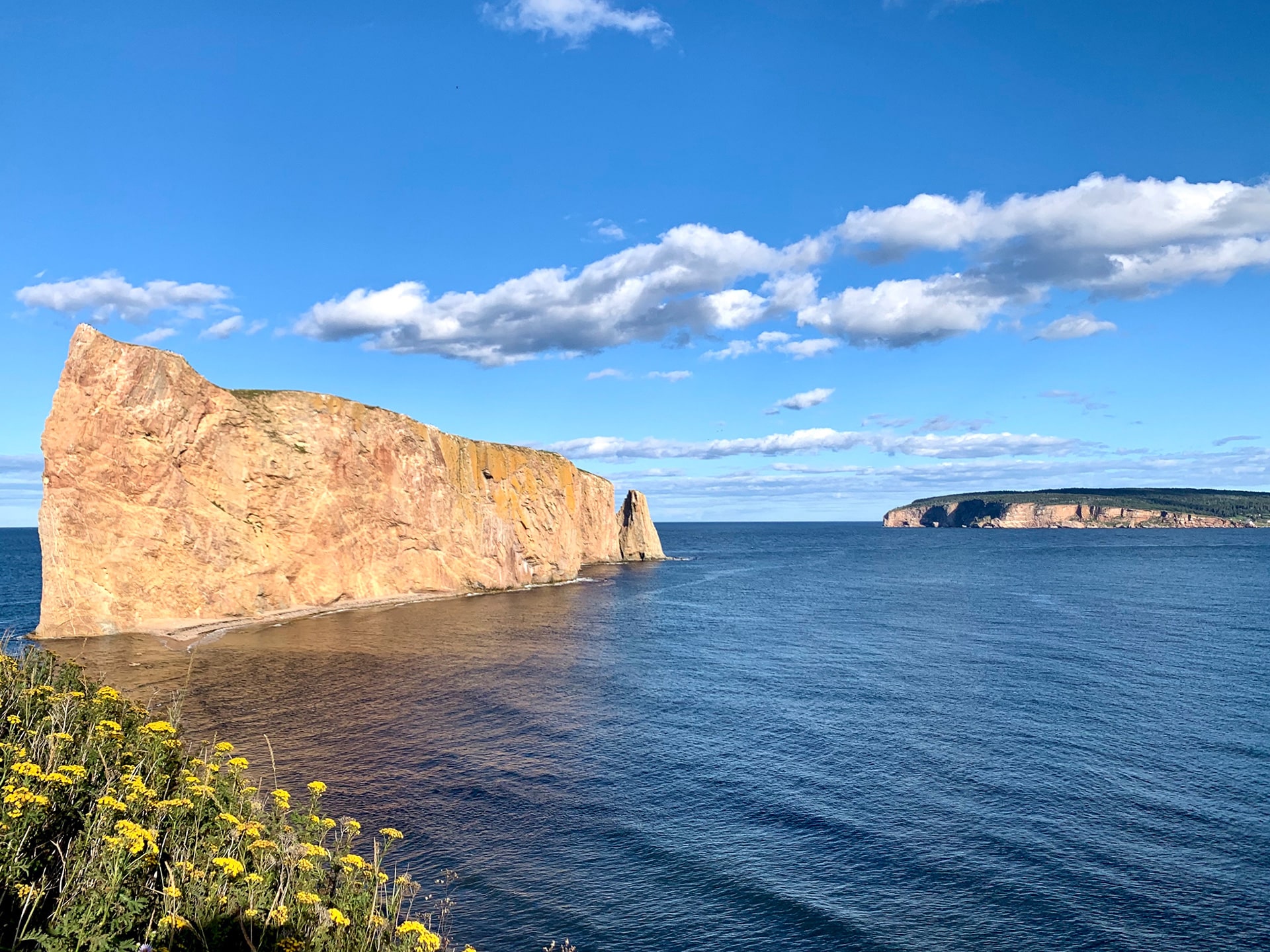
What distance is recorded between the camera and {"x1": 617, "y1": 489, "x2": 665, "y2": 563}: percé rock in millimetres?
151250

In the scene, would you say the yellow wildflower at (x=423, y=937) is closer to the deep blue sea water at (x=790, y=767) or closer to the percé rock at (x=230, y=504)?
the deep blue sea water at (x=790, y=767)

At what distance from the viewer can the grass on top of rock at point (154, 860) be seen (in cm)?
902

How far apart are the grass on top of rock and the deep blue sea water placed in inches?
237

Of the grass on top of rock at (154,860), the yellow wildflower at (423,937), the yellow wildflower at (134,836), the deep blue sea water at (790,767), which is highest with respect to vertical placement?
the yellow wildflower at (134,836)

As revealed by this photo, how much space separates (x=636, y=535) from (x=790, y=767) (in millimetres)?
124078

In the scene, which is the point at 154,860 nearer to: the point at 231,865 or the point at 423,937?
the point at 231,865

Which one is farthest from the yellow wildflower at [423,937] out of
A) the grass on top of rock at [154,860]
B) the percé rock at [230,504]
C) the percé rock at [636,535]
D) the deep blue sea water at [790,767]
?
the percé rock at [636,535]

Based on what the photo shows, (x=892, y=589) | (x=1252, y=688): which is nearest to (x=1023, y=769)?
(x=1252, y=688)

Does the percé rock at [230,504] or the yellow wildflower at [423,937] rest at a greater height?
the percé rock at [230,504]

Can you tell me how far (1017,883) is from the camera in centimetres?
1859

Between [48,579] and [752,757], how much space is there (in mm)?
46864

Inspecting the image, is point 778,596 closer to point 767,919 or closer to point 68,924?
point 767,919

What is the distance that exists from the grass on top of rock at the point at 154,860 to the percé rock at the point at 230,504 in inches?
1698

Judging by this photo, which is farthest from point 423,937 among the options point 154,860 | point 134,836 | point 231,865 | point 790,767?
point 790,767
